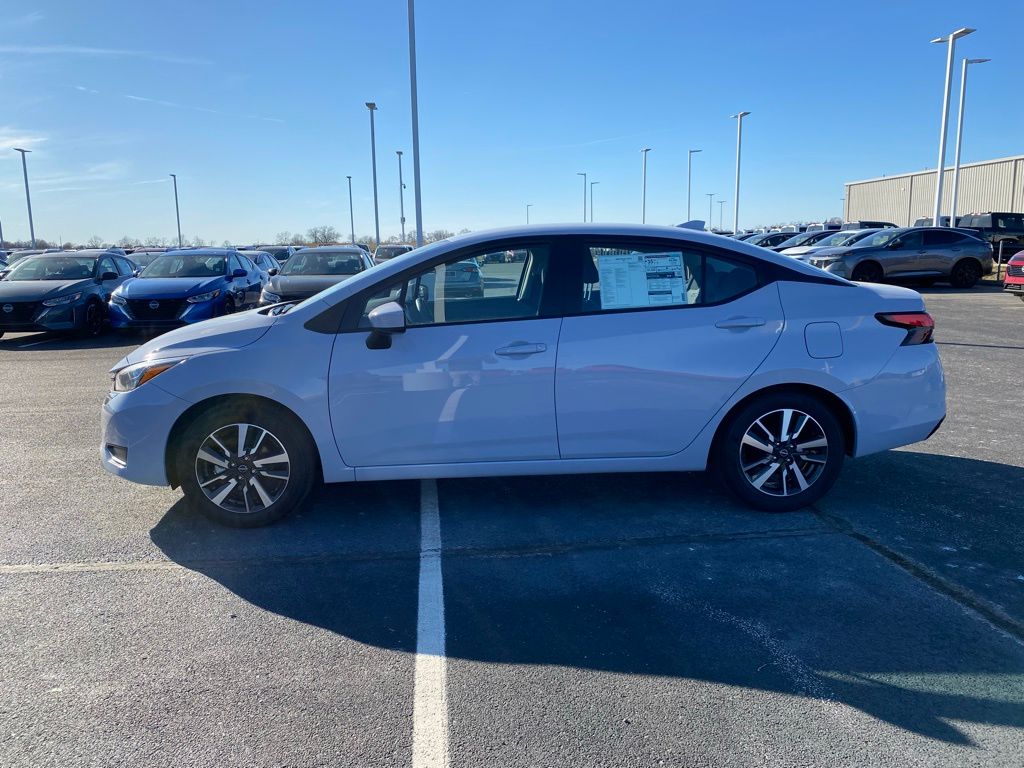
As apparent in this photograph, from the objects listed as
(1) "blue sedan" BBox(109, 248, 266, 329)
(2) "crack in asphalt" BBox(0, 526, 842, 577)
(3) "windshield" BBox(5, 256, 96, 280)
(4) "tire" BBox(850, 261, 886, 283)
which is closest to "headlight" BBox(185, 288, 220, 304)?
(1) "blue sedan" BBox(109, 248, 266, 329)

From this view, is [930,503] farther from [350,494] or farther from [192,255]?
[192,255]

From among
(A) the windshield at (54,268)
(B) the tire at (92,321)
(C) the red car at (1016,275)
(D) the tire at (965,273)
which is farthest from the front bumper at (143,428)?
(D) the tire at (965,273)

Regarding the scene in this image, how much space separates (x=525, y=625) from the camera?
3406 mm

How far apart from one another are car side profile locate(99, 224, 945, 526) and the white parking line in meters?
0.54

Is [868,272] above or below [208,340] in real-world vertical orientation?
below

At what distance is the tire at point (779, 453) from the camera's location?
181 inches

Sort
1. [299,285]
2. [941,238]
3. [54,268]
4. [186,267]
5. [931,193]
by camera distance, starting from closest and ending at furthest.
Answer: [299,285], [54,268], [186,267], [941,238], [931,193]

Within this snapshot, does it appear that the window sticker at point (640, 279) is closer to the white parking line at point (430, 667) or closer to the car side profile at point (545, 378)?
the car side profile at point (545, 378)

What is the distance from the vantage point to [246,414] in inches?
171

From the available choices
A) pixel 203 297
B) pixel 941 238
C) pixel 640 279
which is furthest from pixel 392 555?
pixel 941 238

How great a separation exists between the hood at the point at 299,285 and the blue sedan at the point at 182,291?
45.7 inches

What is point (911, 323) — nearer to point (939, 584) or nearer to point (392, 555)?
point (939, 584)

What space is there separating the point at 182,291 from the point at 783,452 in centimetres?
1116

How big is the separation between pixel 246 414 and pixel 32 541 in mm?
1386
